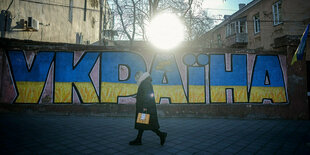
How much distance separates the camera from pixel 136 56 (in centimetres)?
686

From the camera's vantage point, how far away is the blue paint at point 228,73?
693cm

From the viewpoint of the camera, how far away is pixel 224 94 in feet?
22.5

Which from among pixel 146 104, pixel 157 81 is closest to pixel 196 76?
pixel 157 81

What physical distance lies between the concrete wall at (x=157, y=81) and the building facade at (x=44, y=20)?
7.98ft

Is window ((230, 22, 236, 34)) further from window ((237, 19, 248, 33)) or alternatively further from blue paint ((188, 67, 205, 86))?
blue paint ((188, 67, 205, 86))

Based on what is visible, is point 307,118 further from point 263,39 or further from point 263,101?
point 263,39

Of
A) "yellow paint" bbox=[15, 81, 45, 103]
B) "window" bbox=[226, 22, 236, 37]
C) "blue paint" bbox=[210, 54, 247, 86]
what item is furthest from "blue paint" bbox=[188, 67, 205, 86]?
"window" bbox=[226, 22, 236, 37]

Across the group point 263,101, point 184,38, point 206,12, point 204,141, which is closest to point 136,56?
point 204,141

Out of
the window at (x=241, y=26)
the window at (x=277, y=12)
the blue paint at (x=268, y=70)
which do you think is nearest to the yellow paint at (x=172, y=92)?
→ the blue paint at (x=268, y=70)

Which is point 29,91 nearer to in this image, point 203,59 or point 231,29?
point 203,59

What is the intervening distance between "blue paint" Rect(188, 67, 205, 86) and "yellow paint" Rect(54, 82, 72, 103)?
4768 mm

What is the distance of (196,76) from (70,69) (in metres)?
5.06

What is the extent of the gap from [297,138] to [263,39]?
15.9 m

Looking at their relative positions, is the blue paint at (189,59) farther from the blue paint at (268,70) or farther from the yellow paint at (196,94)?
the blue paint at (268,70)
